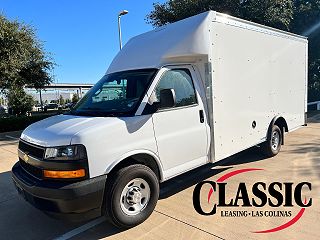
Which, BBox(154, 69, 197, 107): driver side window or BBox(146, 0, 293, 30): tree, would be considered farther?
BBox(146, 0, 293, 30): tree

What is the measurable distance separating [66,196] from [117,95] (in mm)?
1762

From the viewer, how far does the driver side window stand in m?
Result: 4.51

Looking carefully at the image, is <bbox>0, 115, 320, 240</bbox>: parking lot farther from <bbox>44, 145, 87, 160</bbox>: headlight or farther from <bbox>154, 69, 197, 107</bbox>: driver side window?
<bbox>154, 69, 197, 107</bbox>: driver side window

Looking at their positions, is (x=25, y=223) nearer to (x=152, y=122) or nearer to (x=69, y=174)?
(x=69, y=174)

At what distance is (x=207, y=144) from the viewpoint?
498 cm

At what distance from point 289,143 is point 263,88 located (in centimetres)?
287

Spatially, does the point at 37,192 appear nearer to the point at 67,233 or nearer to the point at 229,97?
the point at 67,233

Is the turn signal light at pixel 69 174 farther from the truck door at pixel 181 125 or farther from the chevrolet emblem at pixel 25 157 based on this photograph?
the truck door at pixel 181 125

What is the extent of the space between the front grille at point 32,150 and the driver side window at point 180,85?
182 centimetres

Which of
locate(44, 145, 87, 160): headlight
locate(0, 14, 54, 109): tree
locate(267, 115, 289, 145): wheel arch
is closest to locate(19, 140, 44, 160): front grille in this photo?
locate(44, 145, 87, 160): headlight

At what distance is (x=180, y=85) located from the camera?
468 cm

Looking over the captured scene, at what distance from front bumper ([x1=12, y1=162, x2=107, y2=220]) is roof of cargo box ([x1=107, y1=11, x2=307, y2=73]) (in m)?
2.09

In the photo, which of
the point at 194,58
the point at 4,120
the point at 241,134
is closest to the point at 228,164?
the point at 241,134

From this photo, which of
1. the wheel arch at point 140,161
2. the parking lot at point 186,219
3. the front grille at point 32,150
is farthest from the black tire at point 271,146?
the front grille at point 32,150
